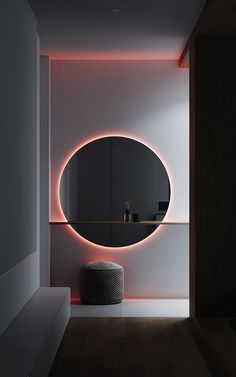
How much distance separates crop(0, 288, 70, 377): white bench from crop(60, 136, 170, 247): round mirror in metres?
1.44

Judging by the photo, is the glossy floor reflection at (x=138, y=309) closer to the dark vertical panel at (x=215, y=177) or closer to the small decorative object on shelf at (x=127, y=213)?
the dark vertical panel at (x=215, y=177)

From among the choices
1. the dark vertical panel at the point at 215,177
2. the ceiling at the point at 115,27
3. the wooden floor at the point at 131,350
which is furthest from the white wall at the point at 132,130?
the dark vertical panel at the point at 215,177

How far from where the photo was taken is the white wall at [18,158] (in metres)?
3.80

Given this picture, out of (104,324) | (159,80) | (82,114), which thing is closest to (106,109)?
(82,114)

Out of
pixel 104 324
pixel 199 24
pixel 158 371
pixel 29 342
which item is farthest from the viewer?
pixel 104 324

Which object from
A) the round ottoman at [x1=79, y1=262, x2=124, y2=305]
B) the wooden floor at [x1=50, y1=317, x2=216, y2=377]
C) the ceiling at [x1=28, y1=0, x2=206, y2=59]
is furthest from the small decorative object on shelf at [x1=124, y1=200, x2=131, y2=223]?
the ceiling at [x1=28, y1=0, x2=206, y2=59]

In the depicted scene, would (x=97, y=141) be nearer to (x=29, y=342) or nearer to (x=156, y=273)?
(x=156, y=273)

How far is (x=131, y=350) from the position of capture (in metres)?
4.48

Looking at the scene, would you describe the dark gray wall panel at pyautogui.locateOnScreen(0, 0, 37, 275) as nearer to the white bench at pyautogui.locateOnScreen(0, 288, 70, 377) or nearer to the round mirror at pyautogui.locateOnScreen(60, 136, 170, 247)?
the white bench at pyautogui.locateOnScreen(0, 288, 70, 377)

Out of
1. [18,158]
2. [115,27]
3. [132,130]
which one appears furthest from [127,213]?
[18,158]

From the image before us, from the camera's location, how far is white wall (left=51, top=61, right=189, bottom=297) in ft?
21.6

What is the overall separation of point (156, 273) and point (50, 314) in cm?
250

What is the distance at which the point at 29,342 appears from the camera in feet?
11.4

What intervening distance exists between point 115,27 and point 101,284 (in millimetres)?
2623
